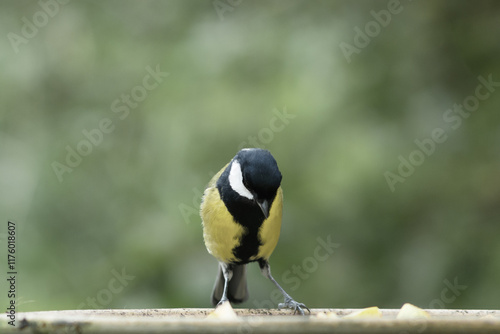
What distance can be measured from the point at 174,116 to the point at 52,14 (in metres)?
1.50

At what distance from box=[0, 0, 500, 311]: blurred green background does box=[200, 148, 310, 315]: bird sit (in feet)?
1.86

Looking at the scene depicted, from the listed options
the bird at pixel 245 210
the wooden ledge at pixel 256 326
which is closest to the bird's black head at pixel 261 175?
the bird at pixel 245 210

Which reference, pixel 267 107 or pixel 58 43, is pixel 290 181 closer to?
pixel 267 107

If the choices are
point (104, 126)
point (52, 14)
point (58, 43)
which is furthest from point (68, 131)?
point (52, 14)

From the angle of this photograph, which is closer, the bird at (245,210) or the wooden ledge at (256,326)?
the wooden ledge at (256,326)

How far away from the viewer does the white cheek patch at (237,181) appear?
288cm

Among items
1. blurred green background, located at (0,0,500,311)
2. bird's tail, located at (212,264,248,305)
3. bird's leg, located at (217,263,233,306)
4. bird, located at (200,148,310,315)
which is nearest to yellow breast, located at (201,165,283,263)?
bird, located at (200,148,310,315)

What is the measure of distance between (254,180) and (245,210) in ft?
0.90

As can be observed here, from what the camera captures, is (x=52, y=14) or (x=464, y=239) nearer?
(x=464, y=239)

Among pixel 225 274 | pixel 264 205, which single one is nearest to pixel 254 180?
pixel 264 205

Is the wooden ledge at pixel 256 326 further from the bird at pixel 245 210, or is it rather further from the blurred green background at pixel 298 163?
the blurred green background at pixel 298 163

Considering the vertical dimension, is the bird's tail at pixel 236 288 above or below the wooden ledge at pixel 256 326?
below

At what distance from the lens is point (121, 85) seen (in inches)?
177

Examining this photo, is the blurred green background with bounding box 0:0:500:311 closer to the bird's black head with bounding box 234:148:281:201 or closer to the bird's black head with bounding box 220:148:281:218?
the bird's black head with bounding box 220:148:281:218
